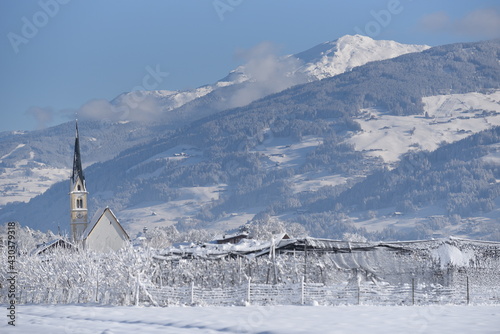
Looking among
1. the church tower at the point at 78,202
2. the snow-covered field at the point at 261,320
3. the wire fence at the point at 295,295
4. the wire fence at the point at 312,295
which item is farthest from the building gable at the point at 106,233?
the snow-covered field at the point at 261,320

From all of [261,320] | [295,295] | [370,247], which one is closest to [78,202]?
[370,247]

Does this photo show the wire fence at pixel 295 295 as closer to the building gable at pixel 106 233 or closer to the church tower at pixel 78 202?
the building gable at pixel 106 233

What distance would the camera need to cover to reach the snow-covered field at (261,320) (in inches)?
1027

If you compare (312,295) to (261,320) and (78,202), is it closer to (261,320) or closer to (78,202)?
(261,320)

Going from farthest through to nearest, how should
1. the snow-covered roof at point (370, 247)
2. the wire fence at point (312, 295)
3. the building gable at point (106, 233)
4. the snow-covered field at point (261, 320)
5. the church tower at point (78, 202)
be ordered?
1. the church tower at point (78, 202)
2. the building gable at point (106, 233)
3. the snow-covered roof at point (370, 247)
4. the wire fence at point (312, 295)
5. the snow-covered field at point (261, 320)

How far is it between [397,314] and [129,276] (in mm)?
13758

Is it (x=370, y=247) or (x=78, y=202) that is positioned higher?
(x=78, y=202)

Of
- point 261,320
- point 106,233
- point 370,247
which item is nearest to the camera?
point 261,320

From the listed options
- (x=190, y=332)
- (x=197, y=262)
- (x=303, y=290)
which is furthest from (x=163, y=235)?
(x=190, y=332)

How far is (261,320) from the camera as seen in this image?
95.0 ft

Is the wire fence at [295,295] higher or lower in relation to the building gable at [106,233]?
lower

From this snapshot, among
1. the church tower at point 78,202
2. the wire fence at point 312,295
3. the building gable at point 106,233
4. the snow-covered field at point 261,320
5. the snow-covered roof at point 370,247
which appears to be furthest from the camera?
the church tower at point 78,202

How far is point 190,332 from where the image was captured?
26172 mm

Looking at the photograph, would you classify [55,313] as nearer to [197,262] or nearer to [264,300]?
[264,300]
